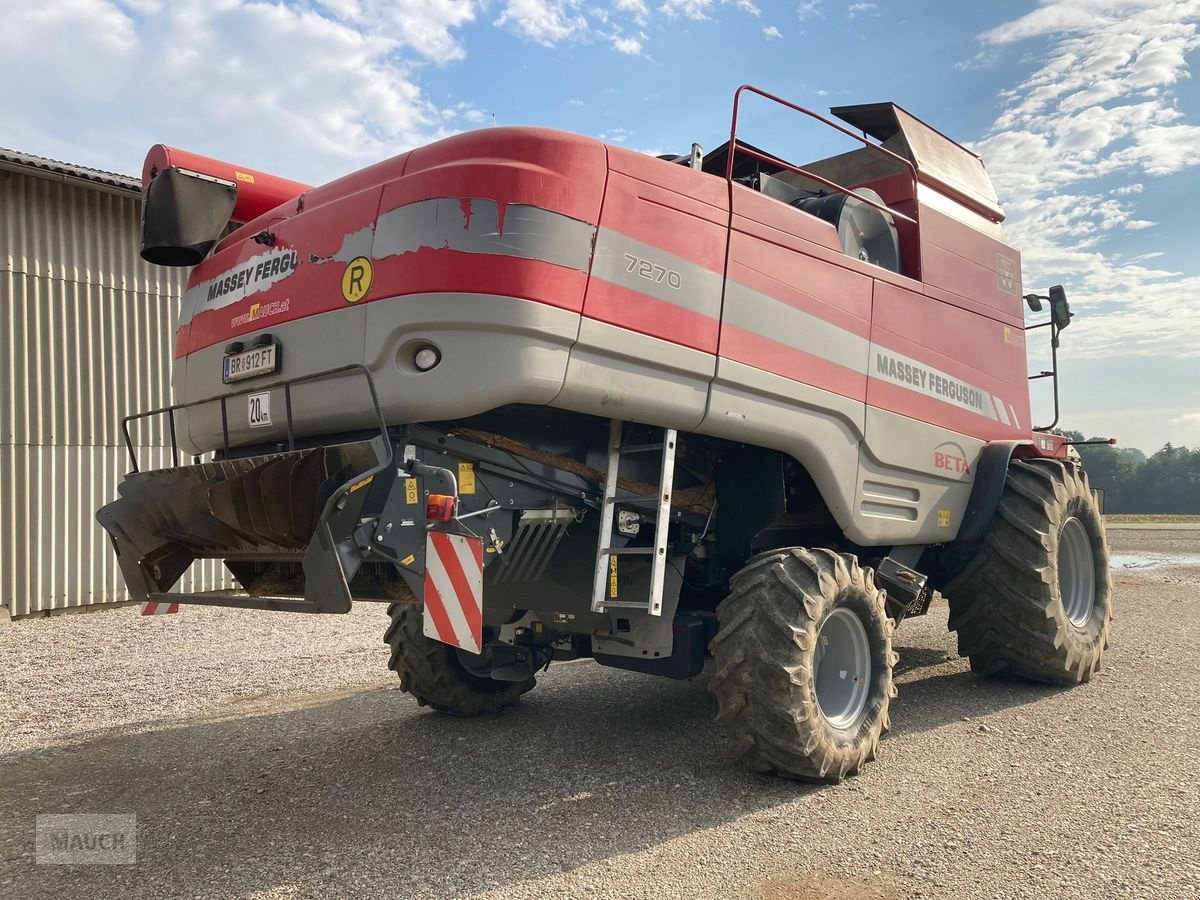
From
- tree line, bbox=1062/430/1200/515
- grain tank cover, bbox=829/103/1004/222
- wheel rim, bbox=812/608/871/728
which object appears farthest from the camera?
tree line, bbox=1062/430/1200/515

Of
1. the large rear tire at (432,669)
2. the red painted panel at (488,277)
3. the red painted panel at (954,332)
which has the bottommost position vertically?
the large rear tire at (432,669)

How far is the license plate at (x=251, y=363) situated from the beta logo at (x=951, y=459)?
3790 mm

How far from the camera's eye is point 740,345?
4039 millimetres

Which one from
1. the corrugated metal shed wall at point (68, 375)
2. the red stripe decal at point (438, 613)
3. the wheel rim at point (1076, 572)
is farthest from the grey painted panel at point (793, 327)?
the corrugated metal shed wall at point (68, 375)

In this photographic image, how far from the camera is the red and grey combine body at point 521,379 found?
3410 millimetres

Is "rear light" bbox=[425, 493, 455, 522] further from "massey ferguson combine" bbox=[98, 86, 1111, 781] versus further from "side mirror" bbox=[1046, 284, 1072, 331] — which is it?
"side mirror" bbox=[1046, 284, 1072, 331]

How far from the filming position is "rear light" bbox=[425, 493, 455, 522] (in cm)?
338

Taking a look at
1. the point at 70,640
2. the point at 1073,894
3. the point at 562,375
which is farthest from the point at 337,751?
the point at 70,640

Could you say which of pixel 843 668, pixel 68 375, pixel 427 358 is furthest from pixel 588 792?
pixel 68 375

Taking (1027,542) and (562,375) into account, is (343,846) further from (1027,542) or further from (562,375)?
(1027,542)

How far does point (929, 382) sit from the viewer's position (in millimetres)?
5340

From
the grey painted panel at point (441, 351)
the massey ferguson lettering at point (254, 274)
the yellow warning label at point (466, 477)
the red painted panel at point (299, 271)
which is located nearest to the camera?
the grey painted panel at point (441, 351)

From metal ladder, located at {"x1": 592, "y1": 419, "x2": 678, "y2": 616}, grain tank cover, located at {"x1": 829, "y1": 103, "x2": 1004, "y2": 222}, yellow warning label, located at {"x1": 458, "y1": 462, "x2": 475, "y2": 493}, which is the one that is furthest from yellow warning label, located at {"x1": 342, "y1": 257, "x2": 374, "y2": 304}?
grain tank cover, located at {"x1": 829, "y1": 103, "x2": 1004, "y2": 222}

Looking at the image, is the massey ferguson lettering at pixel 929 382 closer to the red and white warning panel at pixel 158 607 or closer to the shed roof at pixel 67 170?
the red and white warning panel at pixel 158 607
